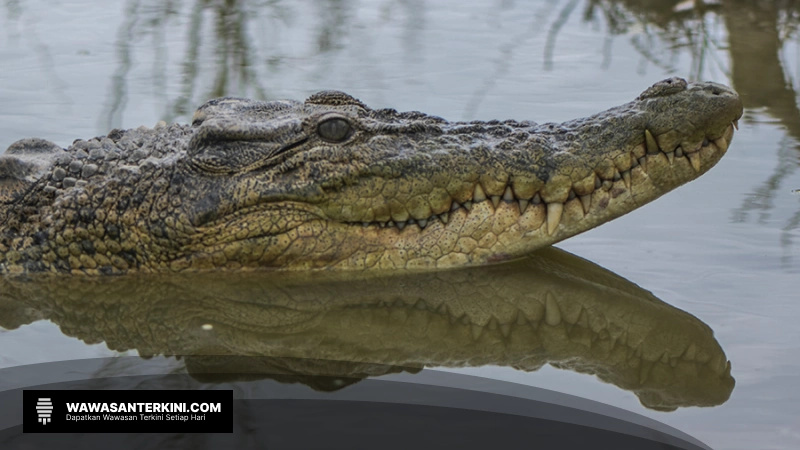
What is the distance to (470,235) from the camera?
503 cm

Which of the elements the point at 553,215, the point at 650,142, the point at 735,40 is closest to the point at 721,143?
the point at 650,142

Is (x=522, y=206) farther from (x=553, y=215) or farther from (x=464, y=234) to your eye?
(x=464, y=234)

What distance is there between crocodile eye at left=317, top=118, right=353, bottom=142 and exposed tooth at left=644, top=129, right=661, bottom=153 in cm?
134

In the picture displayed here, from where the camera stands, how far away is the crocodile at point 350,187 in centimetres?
485

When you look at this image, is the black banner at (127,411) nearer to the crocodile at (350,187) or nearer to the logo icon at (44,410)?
the logo icon at (44,410)

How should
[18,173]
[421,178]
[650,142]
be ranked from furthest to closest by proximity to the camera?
[18,173] < [421,178] < [650,142]

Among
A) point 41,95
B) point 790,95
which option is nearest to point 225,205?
point 41,95

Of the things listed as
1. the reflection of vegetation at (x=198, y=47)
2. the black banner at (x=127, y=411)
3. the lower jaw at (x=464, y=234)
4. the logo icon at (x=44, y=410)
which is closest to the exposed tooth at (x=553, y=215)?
the lower jaw at (x=464, y=234)

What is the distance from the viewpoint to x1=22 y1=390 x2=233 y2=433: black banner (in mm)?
3699

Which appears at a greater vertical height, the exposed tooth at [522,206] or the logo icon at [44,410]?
the exposed tooth at [522,206]

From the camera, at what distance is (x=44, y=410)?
12.5ft

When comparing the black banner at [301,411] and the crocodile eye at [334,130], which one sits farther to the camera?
the crocodile eye at [334,130]

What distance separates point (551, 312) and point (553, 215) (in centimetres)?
45

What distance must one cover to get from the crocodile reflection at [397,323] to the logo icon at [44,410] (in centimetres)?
59
